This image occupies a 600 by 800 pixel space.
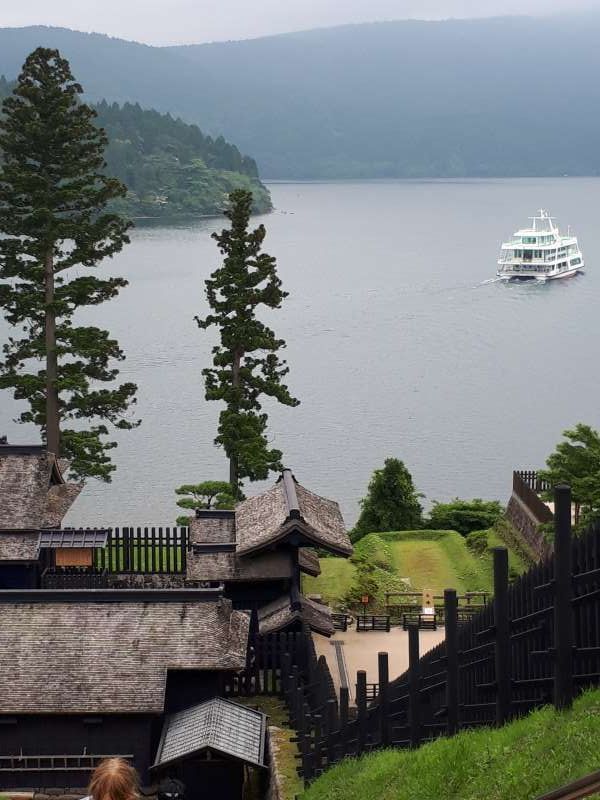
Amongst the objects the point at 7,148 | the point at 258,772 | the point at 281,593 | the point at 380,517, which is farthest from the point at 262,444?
the point at 258,772

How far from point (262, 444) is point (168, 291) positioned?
259ft

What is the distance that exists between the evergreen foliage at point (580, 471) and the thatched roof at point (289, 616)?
8909mm

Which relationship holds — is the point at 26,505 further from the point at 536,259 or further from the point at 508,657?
the point at 536,259

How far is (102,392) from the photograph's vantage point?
124 ft

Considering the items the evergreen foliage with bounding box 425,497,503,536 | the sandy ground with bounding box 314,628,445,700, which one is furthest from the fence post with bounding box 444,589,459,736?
the evergreen foliage with bounding box 425,497,503,536

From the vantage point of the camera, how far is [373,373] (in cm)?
7956

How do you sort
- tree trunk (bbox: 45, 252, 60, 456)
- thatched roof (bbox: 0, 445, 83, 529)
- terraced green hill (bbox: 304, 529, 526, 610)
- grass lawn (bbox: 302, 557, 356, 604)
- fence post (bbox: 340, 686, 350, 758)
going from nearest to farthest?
1. fence post (bbox: 340, 686, 350, 758)
2. thatched roof (bbox: 0, 445, 83, 529)
3. grass lawn (bbox: 302, 557, 356, 604)
4. terraced green hill (bbox: 304, 529, 526, 610)
5. tree trunk (bbox: 45, 252, 60, 456)

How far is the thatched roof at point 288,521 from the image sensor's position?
22344 millimetres

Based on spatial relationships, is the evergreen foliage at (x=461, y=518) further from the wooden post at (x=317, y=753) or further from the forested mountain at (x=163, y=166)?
the forested mountain at (x=163, y=166)

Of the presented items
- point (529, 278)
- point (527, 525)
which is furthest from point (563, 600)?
point (529, 278)

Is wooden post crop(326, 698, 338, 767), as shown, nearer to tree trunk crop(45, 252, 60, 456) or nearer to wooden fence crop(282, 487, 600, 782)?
wooden fence crop(282, 487, 600, 782)

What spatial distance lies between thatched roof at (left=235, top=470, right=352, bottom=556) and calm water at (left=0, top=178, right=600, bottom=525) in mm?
24633

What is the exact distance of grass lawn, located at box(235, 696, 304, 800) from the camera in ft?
54.5

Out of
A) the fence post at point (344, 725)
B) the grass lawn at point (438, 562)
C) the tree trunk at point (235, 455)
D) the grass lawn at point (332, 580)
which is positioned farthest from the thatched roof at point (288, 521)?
the tree trunk at point (235, 455)
